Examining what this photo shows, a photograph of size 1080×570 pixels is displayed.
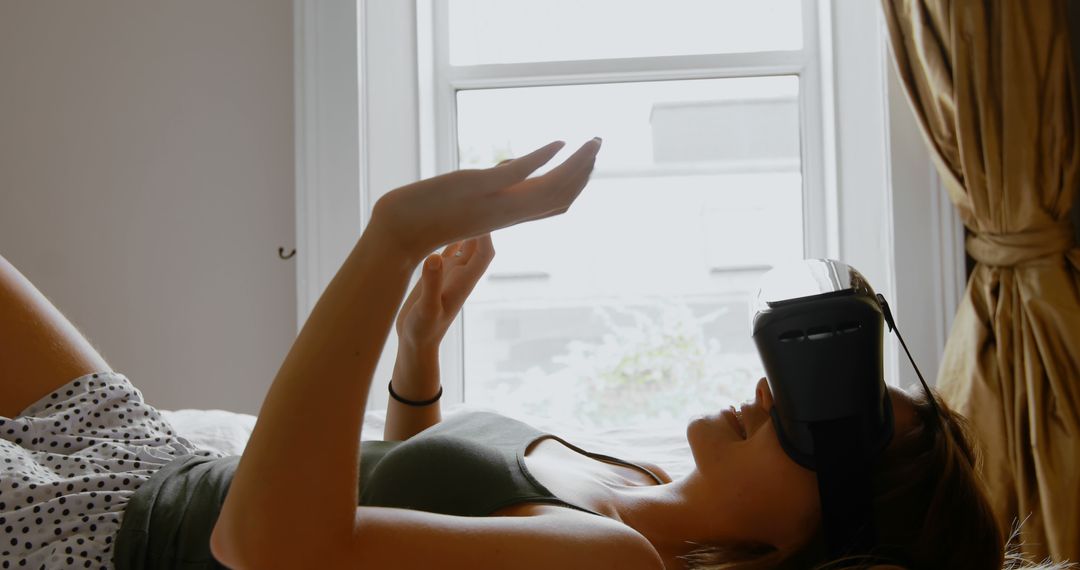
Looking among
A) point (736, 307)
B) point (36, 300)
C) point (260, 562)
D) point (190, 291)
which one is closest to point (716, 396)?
point (736, 307)

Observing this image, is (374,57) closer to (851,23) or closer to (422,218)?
(851,23)

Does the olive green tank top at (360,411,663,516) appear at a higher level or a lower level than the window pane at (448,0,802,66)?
lower

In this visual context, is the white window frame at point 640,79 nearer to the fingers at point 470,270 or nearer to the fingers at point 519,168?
the fingers at point 470,270

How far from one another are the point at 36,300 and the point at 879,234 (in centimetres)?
189

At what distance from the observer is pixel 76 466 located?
1.08 meters

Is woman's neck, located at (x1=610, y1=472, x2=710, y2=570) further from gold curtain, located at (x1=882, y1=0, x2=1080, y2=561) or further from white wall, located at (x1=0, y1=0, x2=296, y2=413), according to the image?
white wall, located at (x1=0, y1=0, x2=296, y2=413)

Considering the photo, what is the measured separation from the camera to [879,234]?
2.25 meters

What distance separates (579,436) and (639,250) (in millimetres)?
1013

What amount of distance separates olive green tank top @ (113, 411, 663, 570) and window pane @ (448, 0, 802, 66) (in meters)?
1.79

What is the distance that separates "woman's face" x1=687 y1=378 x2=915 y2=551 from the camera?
1101 mm

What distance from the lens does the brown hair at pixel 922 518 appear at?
1.05 meters

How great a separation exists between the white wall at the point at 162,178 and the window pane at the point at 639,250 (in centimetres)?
59

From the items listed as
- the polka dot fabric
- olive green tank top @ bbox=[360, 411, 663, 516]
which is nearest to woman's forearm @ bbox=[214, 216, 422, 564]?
olive green tank top @ bbox=[360, 411, 663, 516]

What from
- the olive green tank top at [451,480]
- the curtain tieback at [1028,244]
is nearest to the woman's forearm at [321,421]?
the olive green tank top at [451,480]
